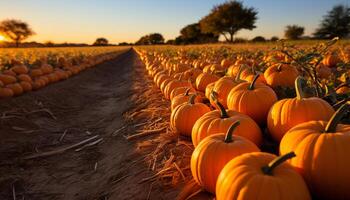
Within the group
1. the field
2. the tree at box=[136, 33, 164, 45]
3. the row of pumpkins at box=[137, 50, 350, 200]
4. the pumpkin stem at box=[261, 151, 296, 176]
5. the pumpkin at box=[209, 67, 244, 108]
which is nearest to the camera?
the pumpkin stem at box=[261, 151, 296, 176]

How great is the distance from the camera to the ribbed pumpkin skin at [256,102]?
3.45m

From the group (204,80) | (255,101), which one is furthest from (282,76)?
(204,80)

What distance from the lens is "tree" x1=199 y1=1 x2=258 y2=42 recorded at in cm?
5709

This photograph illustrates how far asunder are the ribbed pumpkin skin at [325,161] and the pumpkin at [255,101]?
4.37 feet

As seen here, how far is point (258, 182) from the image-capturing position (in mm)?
1783

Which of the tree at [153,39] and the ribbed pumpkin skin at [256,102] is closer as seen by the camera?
the ribbed pumpkin skin at [256,102]

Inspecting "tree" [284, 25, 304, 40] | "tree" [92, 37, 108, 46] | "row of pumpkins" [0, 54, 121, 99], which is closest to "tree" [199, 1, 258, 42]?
"tree" [284, 25, 304, 40]

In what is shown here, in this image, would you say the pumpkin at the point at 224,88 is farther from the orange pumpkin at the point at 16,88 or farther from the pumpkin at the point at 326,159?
the orange pumpkin at the point at 16,88

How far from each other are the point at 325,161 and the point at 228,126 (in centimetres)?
104

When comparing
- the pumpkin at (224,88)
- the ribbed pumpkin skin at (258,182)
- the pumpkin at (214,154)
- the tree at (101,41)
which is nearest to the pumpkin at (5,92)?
the pumpkin at (224,88)

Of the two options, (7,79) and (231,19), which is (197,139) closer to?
(7,79)

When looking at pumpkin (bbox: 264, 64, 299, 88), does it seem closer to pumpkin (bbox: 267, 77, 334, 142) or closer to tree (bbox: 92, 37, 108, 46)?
pumpkin (bbox: 267, 77, 334, 142)

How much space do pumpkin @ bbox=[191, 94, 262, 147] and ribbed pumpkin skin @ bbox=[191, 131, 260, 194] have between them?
37 centimetres

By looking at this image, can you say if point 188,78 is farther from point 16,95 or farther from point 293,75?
point 16,95
